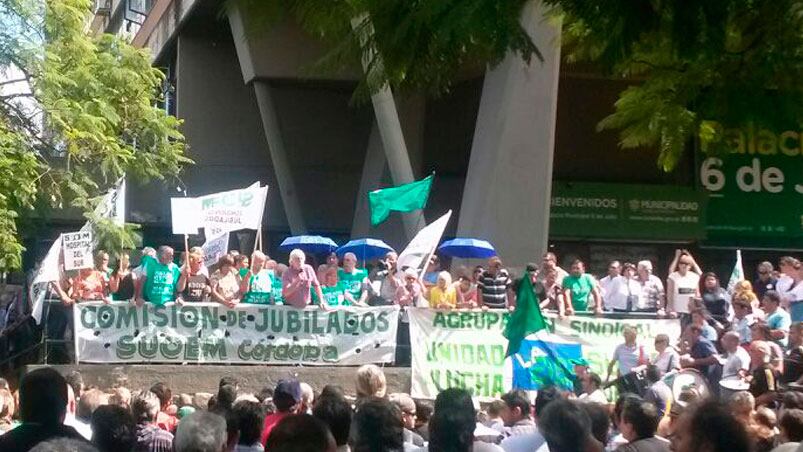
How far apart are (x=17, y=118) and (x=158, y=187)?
7967 mm

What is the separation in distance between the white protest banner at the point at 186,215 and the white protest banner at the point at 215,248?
0.93ft

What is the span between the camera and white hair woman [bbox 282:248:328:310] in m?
17.5

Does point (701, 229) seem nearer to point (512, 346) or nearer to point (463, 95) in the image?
point (463, 95)

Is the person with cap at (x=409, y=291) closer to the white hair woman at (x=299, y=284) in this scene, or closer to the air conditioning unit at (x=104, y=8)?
the white hair woman at (x=299, y=284)

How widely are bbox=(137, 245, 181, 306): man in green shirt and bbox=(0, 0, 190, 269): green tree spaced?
20.5ft

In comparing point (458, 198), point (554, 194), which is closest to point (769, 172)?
point (554, 194)

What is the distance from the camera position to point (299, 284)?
17.5m

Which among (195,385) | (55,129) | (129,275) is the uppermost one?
(55,129)

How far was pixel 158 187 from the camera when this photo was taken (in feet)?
107

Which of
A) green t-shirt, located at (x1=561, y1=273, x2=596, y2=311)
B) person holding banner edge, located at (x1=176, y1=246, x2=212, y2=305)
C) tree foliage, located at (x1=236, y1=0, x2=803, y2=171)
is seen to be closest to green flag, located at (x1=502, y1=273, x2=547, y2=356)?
green t-shirt, located at (x1=561, y1=273, x2=596, y2=311)

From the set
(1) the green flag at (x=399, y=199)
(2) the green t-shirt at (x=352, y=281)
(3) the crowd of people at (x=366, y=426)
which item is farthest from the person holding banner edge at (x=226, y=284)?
(3) the crowd of people at (x=366, y=426)

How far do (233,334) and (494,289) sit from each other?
344cm

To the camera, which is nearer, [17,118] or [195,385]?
[195,385]

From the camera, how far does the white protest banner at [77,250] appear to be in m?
17.3
